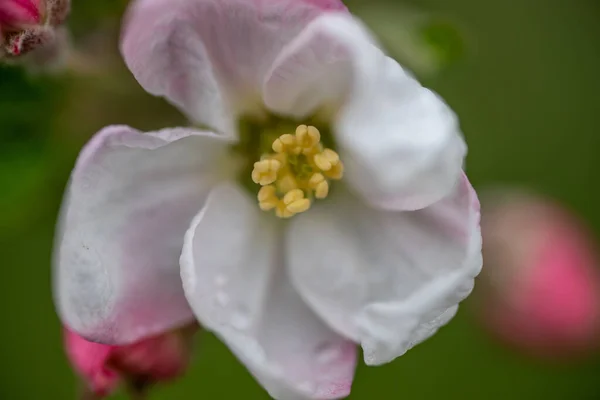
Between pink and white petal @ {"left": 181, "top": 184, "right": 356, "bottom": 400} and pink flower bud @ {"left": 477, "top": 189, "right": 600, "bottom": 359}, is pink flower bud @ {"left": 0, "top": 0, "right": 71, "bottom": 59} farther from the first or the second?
pink flower bud @ {"left": 477, "top": 189, "right": 600, "bottom": 359}

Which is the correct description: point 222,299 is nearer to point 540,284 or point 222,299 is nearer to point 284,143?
point 284,143

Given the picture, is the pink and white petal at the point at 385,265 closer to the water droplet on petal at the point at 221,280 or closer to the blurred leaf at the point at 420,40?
the water droplet on petal at the point at 221,280

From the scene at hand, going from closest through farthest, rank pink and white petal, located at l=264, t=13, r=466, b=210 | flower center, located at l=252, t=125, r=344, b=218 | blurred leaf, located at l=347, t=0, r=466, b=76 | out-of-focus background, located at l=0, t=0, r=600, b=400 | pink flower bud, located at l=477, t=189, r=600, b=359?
1. pink and white petal, located at l=264, t=13, r=466, b=210
2. flower center, located at l=252, t=125, r=344, b=218
3. blurred leaf, located at l=347, t=0, r=466, b=76
4. pink flower bud, located at l=477, t=189, r=600, b=359
5. out-of-focus background, located at l=0, t=0, r=600, b=400

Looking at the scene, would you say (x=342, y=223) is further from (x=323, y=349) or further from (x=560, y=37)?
(x=560, y=37)

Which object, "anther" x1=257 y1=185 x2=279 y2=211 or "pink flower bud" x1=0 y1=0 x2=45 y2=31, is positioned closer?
"pink flower bud" x1=0 y1=0 x2=45 y2=31

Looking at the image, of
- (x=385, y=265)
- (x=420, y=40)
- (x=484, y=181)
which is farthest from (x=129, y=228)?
(x=484, y=181)

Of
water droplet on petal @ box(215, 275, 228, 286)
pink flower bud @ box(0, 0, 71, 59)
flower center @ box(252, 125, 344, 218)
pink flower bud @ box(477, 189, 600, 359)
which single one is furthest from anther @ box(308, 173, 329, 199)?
pink flower bud @ box(477, 189, 600, 359)
